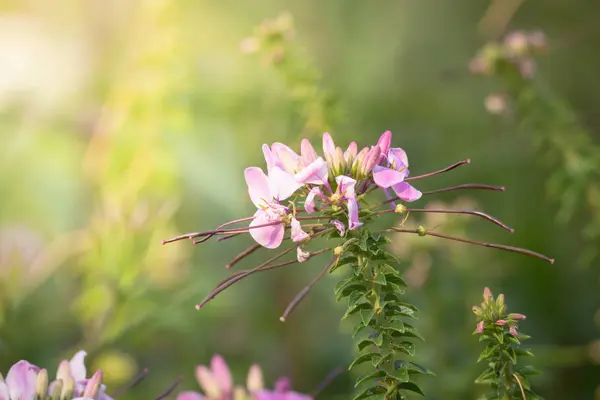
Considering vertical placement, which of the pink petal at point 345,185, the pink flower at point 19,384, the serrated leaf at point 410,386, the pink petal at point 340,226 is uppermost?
the pink petal at point 345,185

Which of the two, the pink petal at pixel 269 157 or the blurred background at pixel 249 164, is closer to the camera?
the pink petal at pixel 269 157

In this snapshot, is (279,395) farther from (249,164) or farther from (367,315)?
(249,164)

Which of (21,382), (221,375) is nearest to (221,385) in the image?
(221,375)

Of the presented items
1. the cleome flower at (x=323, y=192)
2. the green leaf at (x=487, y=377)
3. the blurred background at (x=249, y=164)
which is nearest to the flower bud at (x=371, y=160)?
the cleome flower at (x=323, y=192)

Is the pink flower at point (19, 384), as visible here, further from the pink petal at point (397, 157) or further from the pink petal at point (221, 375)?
the pink petal at point (397, 157)

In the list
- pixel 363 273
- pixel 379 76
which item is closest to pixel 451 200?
pixel 379 76

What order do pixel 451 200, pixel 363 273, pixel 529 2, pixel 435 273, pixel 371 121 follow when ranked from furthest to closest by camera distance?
pixel 529 2, pixel 371 121, pixel 451 200, pixel 435 273, pixel 363 273

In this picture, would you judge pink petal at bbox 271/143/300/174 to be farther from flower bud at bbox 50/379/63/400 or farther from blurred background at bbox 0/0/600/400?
blurred background at bbox 0/0/600/400

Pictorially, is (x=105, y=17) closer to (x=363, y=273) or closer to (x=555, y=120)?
(x=555, y=120)
